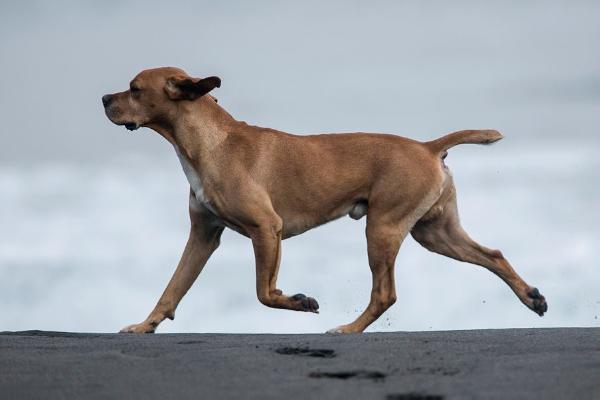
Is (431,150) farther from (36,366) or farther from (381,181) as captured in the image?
(36,366)

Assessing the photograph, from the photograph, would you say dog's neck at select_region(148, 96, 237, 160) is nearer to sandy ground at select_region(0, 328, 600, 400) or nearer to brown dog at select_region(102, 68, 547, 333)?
brown dog at select_region(102, 68, 547, 333)

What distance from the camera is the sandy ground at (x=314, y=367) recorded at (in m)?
6.14

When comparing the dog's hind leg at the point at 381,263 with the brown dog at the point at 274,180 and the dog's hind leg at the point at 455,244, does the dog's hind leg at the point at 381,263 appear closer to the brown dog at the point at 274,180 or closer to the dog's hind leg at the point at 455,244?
the brown dog at the point at 274,180

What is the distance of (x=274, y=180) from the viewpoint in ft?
35.6

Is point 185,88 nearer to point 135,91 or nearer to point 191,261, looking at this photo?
point 135,91

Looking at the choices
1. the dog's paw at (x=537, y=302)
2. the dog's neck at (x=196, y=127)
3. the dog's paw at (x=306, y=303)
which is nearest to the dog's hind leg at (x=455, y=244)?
the dog's paw at (x=537, y=302)

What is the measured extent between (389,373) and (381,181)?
14.2 feet

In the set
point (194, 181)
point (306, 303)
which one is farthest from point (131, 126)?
point (306, 303)

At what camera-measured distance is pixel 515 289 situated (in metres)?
11.4

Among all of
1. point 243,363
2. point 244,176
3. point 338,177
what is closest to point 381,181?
point 338,177

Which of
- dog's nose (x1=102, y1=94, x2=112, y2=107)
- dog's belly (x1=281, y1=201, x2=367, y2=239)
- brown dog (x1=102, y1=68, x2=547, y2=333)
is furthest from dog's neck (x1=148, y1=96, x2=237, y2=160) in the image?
dog's belly (x1=281, y1=201, x2=367, y2=239)

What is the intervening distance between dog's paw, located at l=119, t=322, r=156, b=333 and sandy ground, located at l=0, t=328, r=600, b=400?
1.89 meters

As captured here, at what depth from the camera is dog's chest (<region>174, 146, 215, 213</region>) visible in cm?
1073

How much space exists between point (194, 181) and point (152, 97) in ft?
2.90
